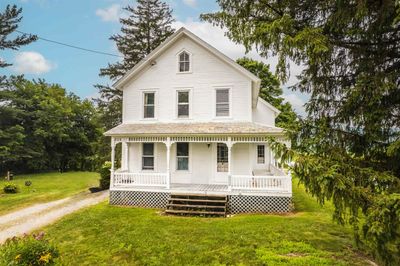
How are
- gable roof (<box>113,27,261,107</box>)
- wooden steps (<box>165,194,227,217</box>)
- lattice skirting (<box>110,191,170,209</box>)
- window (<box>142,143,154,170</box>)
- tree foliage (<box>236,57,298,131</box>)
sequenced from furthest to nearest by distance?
tree foliage (<box>236,57,298,131</box>) < window (<box>142,143,154,170</box>) < gable roof (<box>113,27,261,107</box>) < lattice skirting (<box>110,191,170,209</box>) < wooden steps (<box>165,194,227,217</box>)

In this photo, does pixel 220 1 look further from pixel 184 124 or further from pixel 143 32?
pixel 143 32

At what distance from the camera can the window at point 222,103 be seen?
14846 millimetres

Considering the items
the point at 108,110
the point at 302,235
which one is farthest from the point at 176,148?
the point at 108,110

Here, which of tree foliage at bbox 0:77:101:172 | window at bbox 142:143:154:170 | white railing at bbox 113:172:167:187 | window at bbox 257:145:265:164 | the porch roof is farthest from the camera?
tree foliage at bbox 0:77:101:172

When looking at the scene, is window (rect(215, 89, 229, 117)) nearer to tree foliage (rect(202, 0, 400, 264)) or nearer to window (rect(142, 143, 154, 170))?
window (rect(142, 143, 154, 170))

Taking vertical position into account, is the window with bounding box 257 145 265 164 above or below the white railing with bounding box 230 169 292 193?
above

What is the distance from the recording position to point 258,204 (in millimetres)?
12617

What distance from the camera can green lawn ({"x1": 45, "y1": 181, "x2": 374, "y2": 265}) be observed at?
746 cm

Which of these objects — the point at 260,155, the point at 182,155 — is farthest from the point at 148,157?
the point at 260,155

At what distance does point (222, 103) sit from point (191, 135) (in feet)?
8.95

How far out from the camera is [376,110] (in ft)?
16.4

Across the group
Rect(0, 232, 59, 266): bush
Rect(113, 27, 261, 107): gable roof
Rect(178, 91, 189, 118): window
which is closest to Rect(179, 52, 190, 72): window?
Rect(113, 27, 261, 107): gable roof

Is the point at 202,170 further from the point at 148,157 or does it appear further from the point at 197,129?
the point at 148,157

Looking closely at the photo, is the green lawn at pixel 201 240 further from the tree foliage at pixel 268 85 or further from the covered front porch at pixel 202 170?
the tree foliage at pixel 268 85
